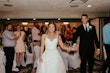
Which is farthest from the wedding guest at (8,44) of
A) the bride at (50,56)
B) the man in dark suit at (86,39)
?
the man in dark suit at (86,39)

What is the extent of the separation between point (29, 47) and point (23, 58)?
3.90 feet

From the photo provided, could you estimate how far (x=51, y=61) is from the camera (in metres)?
4.27

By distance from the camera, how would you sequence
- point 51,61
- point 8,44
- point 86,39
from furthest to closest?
point 8,44, point 86,39, point 51,61

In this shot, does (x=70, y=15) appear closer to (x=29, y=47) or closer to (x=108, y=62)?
(x=29, y=47)

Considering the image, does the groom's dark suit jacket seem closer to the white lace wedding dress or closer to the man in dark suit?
the man in dark suit

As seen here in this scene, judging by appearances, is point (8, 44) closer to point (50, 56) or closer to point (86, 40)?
point (50, 56)

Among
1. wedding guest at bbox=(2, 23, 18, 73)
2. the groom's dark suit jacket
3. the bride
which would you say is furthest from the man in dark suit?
wedding guest at bbox=(2, 23, 18, 73)

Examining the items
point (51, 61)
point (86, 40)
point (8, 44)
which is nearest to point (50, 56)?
point (51, 61)

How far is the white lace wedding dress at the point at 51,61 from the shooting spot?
4.25m

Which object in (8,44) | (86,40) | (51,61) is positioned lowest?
(51,61)

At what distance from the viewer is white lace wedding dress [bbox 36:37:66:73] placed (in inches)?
167

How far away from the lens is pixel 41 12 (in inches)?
473

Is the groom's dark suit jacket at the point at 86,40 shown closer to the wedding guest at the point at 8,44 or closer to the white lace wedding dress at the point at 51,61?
the white lace wedding dress at the point at 51,61

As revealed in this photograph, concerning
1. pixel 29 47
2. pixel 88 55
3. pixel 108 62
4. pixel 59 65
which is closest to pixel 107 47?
pixel 108 62
